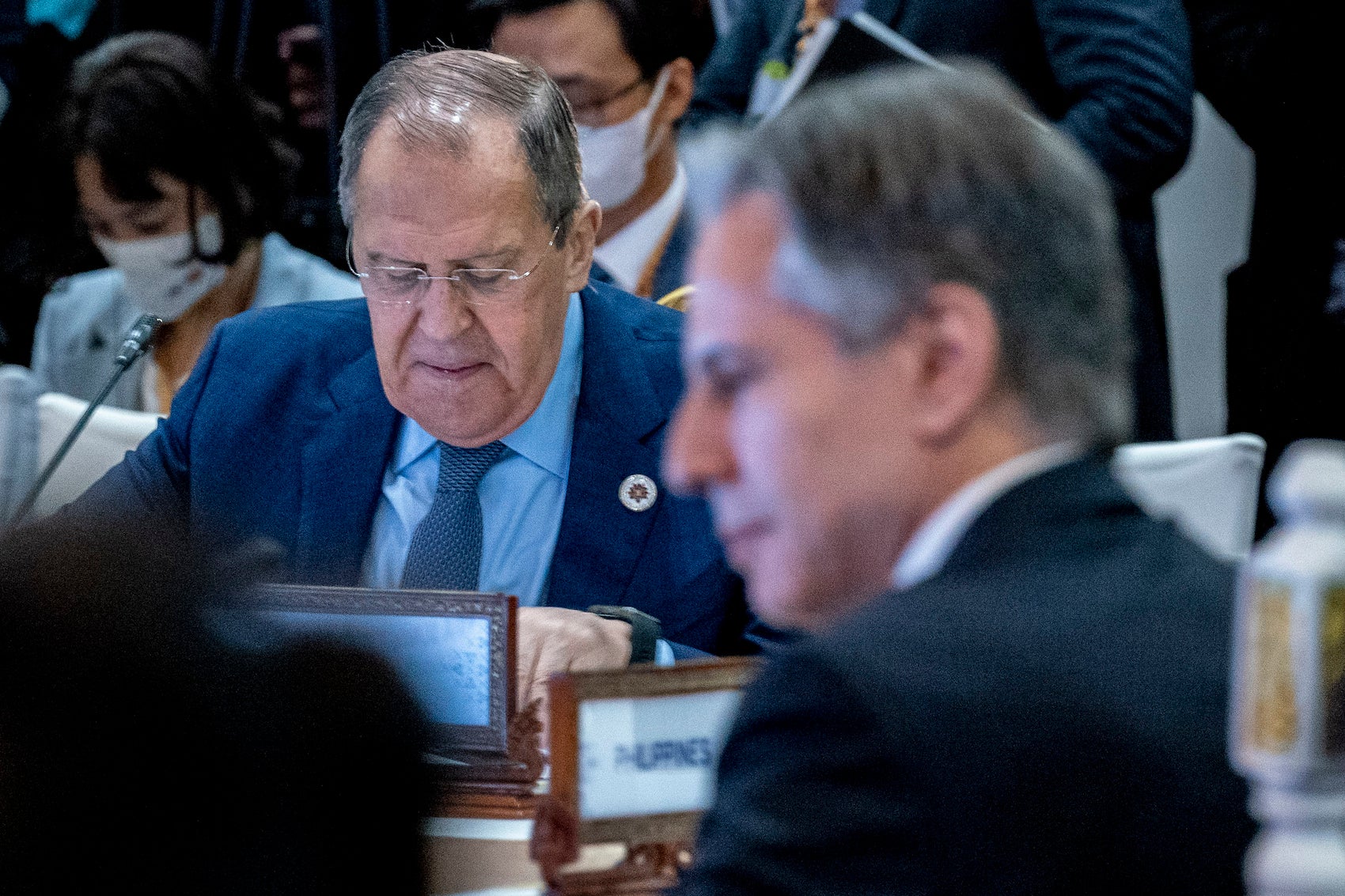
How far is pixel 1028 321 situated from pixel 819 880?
1.09 ft

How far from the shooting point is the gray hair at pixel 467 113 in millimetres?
2000

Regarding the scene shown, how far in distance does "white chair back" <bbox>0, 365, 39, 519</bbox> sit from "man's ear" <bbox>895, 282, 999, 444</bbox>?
1.94 metres

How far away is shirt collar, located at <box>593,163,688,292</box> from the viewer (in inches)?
132

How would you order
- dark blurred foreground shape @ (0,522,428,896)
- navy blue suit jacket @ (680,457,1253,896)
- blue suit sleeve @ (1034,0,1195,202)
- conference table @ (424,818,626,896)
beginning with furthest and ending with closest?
1. blue suit sleeve @ (1034,0,1195,202)
2. conference table @ (424,818,626,896)
3. navy blue suit jacket @ (680,457,1253,896)
4. dark blurred foreground shape @ (0,522,428,896)

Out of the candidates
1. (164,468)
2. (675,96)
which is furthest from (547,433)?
(675,96)

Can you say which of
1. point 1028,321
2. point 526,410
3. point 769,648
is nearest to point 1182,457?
point 769,648

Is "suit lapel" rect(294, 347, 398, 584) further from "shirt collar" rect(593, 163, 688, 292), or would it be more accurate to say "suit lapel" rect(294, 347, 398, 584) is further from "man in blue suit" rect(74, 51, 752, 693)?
"shirt collar" rect(593, 163, 688, 292)

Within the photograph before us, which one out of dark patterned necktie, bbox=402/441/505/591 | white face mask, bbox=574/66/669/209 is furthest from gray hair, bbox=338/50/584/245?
white face mask, bbox=574/66/669/209

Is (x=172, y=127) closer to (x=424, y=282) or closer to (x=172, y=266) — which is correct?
(x=172, y=266)

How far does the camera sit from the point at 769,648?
1.86m

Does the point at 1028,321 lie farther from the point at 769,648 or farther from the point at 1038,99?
the point at 1038,99

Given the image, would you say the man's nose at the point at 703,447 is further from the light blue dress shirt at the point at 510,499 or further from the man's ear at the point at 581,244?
the man's ear at the point at 581,244

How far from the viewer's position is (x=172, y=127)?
3406mm

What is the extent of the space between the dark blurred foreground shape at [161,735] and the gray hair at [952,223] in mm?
393
